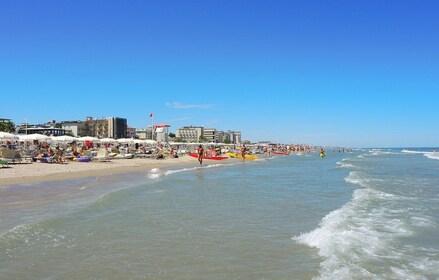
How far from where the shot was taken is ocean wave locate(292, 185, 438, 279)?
232 inches

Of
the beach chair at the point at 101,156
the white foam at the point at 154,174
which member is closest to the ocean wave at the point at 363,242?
the white foam at the point at 154,174

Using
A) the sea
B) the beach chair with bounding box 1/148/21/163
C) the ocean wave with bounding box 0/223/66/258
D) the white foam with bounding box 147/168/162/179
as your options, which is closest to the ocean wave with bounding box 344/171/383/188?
the sea

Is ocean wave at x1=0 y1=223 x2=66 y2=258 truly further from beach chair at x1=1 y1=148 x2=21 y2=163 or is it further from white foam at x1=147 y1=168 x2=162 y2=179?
beach chair at x1=1 y1=148 x2=21 y2=163

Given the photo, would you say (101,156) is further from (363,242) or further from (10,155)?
(363,242)

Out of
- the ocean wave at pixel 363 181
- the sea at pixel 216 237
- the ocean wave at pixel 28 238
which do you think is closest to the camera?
the sea at pixel 216 237

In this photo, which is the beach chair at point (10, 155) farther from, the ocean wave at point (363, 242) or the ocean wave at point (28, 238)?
the ocean wave at point (363, 242)

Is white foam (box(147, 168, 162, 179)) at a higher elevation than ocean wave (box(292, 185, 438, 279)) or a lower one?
higher

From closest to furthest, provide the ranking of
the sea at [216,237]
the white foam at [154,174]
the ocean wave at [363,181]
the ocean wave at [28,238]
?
the sea at [216,237] < the ocean wave at [28,238] < the ocean wave at [363,181] < the white foam at [154,174]

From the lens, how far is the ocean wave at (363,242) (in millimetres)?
5891

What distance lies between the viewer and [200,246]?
7105 mm

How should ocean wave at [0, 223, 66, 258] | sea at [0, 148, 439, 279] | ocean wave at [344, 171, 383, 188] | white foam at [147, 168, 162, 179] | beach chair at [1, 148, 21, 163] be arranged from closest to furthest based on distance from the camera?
sea at [0, 148, 439, 279] < ocean wave at [0, 223, 66, 258] < ocean wave at [344, 171, 383, 188] < white foam at [147, 168, 162, 179] < beach chair at [1, 148, 21, 163]

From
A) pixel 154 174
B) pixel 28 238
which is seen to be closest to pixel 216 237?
pixel 28 238

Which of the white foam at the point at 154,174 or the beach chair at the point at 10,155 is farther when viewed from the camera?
the beach chair at the point at 10,155

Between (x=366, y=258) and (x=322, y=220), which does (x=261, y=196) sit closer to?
(x=322, y=220)
